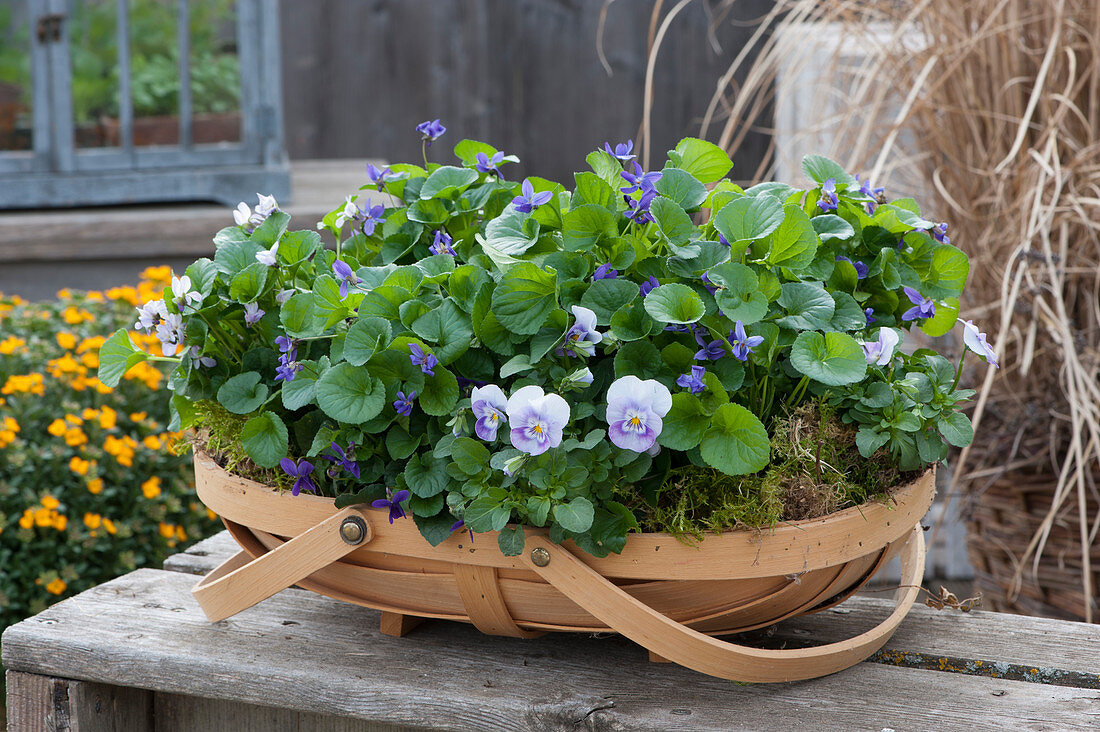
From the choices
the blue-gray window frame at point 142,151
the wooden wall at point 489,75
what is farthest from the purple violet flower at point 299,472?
the wooden wall at point 489,75

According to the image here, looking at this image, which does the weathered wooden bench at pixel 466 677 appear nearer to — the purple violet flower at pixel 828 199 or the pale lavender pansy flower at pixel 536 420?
the pale lavender pansy flower at pixel 536 420

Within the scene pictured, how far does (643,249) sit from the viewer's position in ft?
1.95

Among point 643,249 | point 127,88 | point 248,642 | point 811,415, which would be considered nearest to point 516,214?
point 643,249

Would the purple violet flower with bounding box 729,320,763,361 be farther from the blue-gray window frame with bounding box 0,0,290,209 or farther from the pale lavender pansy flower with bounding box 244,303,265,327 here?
the blue-gray window frame with bounding box 0,0,290,209

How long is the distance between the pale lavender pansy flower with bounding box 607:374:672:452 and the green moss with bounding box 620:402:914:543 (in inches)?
2.6

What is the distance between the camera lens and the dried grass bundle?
1215mm

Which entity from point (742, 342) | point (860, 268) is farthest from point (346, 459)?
point (860, 268)

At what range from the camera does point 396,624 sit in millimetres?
718

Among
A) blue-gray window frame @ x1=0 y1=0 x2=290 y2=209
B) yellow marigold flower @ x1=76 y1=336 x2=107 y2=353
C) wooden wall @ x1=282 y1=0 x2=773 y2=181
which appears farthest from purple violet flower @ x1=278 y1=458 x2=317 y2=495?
wooden wall @ x1=282 y1=0 x2=773 y2=181

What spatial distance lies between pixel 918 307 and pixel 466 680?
1.31 ft

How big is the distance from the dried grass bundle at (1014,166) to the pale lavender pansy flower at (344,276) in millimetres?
718

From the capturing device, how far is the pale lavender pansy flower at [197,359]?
64 cm

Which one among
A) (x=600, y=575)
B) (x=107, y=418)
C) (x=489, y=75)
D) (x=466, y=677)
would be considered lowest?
(x=107, y=418)

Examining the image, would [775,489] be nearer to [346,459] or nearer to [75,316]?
[346,459]
